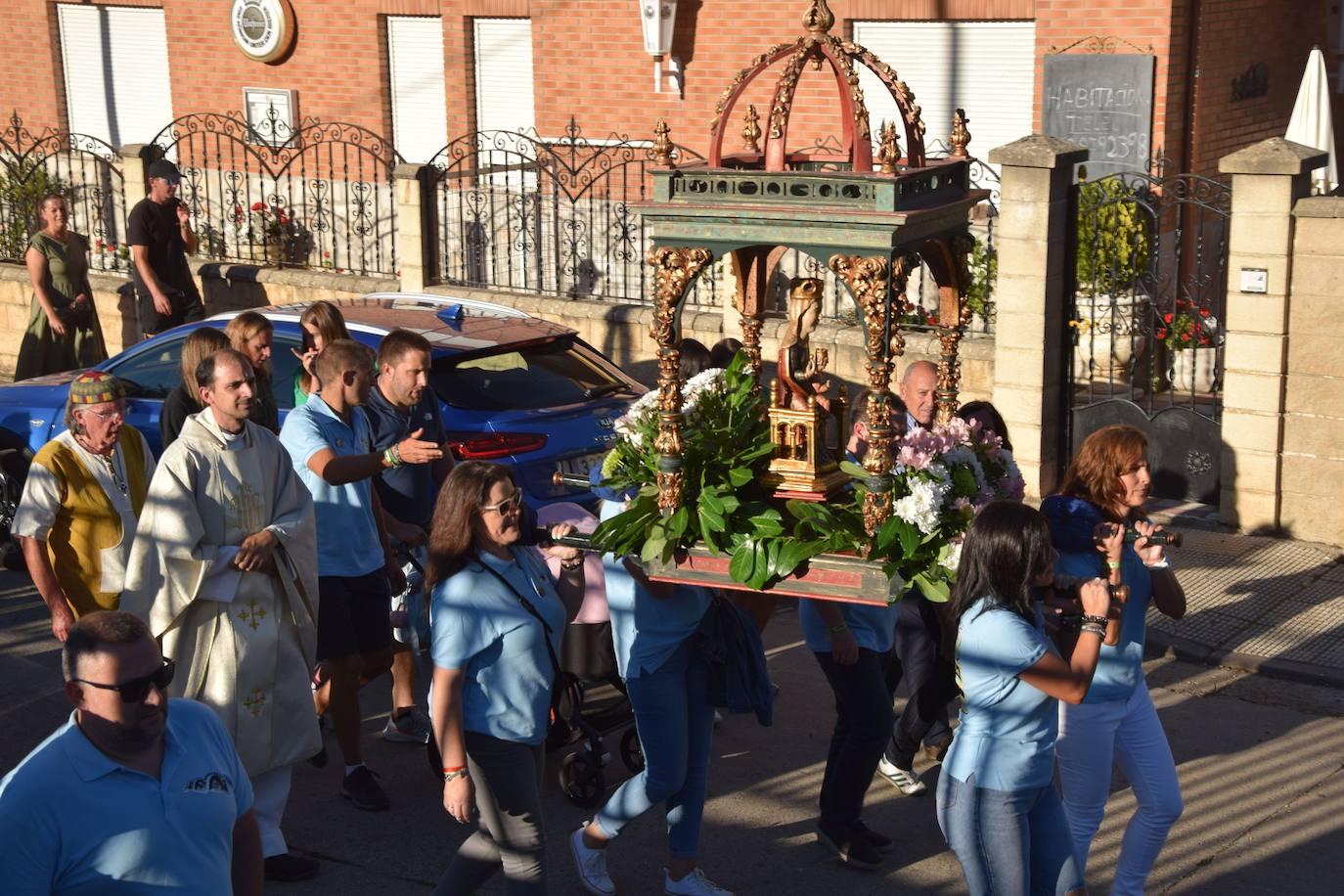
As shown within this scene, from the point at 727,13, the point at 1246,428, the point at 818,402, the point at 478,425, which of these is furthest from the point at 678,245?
the point at 727,13

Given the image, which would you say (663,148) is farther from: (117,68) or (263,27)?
(117,68)

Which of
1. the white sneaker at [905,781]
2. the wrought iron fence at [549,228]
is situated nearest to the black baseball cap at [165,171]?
the wrought iron fence at [549,228]

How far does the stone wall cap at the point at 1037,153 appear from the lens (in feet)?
34.8

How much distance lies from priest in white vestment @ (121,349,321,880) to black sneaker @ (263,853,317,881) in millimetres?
141

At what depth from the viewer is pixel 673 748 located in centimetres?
593

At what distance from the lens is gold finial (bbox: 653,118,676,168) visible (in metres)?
5.83

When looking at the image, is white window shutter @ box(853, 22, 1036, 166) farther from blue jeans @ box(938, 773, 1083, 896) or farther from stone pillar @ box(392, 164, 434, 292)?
blue jeans @ box(938, 773, 1083, 896)

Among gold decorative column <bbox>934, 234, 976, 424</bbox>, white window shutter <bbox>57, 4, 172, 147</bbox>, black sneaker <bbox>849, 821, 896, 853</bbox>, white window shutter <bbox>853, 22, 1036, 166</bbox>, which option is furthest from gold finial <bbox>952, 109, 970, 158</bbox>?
white window shutter <bbox>57, 4, 172, 147</bbox>

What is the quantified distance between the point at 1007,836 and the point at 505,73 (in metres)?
15.8

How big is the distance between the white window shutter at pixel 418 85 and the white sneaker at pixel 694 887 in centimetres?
1514

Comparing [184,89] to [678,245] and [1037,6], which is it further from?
[678,245]

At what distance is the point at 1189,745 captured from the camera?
7.65 meters

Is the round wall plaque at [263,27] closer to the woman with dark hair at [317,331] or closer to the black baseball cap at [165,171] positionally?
the black baseball cap at [165,171]

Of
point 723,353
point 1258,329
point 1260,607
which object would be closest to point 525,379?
point 723,353
